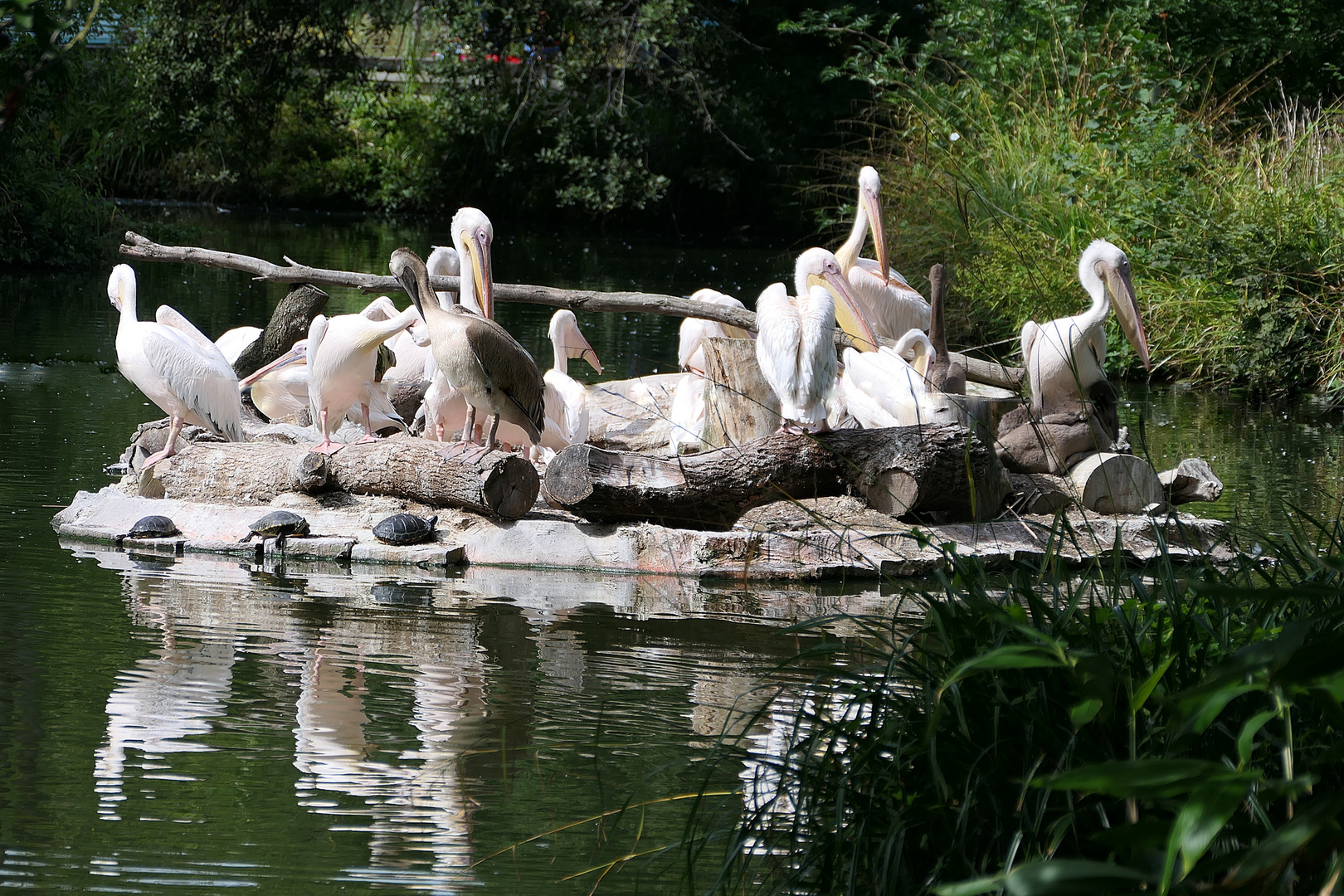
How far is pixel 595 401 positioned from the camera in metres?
8.34

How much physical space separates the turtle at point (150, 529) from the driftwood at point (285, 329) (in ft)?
8.98

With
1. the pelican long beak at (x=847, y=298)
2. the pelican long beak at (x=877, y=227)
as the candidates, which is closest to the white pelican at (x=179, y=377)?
the pelican long beak at (x=847, y=298)

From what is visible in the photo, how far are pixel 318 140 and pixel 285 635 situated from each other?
24903 millimetres

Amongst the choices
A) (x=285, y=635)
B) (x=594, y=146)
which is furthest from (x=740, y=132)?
(x=285, y=635)

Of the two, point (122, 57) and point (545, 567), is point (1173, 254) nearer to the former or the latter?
point (545, 567)

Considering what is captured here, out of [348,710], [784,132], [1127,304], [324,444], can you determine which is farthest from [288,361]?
[784,132]

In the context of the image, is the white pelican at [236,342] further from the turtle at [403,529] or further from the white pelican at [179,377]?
the turtle at [403,529]

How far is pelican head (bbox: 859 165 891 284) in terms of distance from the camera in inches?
358

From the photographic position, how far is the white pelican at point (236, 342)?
856 cm

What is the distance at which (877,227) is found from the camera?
927 centimetres

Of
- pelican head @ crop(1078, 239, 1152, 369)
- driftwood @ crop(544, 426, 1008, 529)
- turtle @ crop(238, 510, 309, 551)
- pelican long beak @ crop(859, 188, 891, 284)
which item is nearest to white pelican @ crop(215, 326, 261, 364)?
turtle @ crop(238, 510, 309, 551)

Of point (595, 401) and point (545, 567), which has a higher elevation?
point (595, 401)

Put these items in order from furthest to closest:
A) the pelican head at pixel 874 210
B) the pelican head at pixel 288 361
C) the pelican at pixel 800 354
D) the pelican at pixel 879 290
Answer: the pelican head at pixel 874 210 → the pelican at pixel 879 290 → the pelican head at pixel 288 361 → the pelican at pixel 800 354

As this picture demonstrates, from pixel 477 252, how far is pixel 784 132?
2105 cm
